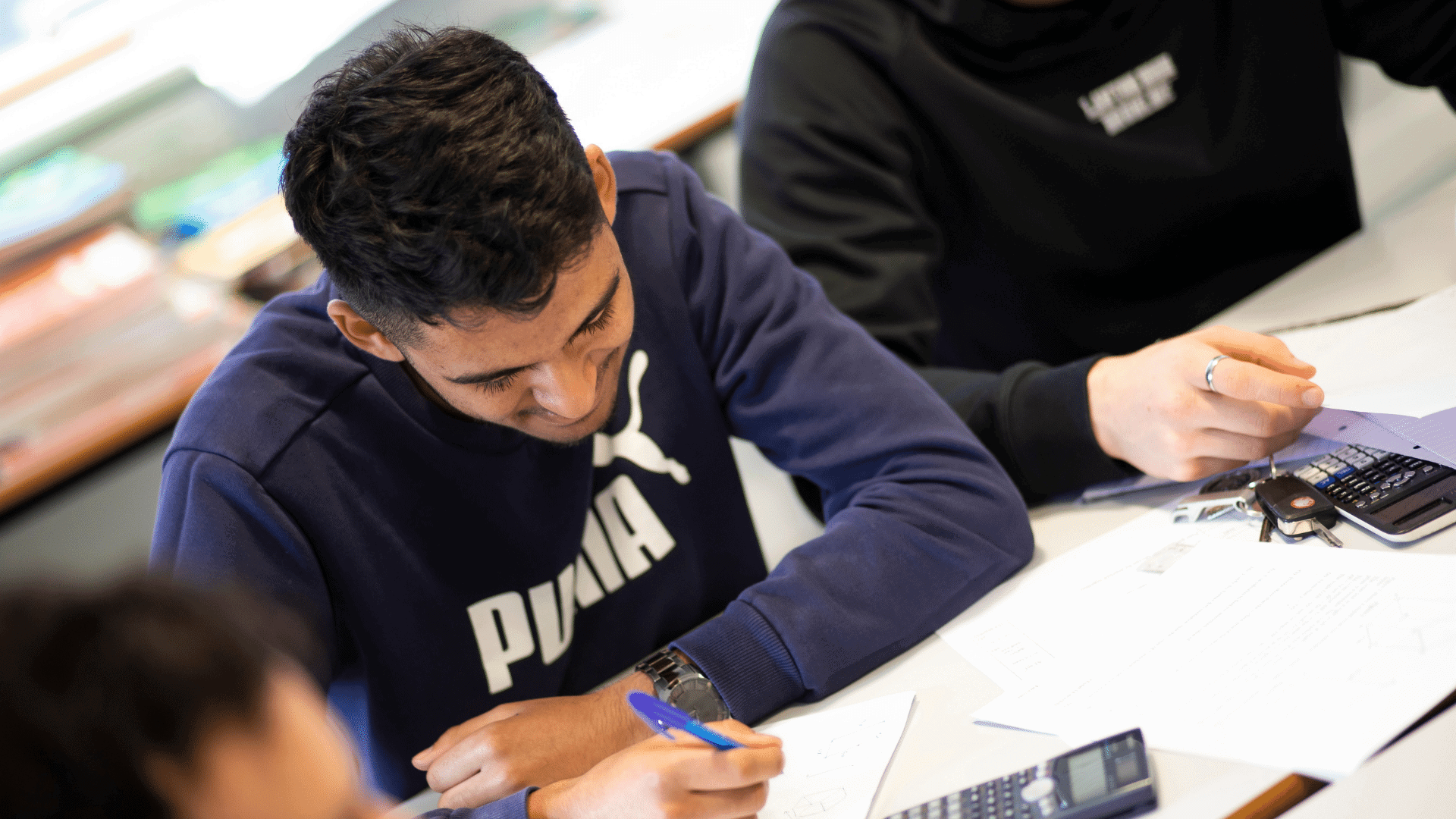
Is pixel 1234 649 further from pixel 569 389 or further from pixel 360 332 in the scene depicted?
pixel 360 332

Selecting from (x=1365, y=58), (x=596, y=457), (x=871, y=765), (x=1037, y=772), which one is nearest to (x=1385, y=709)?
(x=1037, y=772)

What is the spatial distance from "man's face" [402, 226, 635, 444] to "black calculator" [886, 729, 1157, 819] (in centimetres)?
43

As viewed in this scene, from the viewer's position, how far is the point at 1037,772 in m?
0.66

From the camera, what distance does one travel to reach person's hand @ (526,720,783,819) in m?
0.68

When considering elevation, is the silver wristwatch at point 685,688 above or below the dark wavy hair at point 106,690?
below

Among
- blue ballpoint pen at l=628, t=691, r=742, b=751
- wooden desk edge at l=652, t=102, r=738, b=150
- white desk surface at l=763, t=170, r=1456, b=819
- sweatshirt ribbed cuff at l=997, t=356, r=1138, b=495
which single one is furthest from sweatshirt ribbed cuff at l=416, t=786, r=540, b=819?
wooden desk edge at l=652, t=102, r=738, b=150

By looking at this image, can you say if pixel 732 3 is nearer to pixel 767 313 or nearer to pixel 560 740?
pixel 767 313

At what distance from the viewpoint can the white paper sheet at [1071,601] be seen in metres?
0.81

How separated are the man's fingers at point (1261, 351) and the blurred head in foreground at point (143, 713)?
2.74 ft

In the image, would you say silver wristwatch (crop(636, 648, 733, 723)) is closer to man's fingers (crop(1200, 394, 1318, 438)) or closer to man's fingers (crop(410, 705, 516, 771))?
man's fingers (crop(410, 705, 516, 771))

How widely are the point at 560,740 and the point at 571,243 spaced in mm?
398

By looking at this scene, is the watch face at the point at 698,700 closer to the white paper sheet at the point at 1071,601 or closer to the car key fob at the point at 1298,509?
the white paper sheet at the point at 1071,601

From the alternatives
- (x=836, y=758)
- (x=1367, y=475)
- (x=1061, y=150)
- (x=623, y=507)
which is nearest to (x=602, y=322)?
(x=623, y=507)

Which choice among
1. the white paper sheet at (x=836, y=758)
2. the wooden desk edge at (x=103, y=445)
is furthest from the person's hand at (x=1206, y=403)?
the wooden desk edge at (x=103, y=445)
